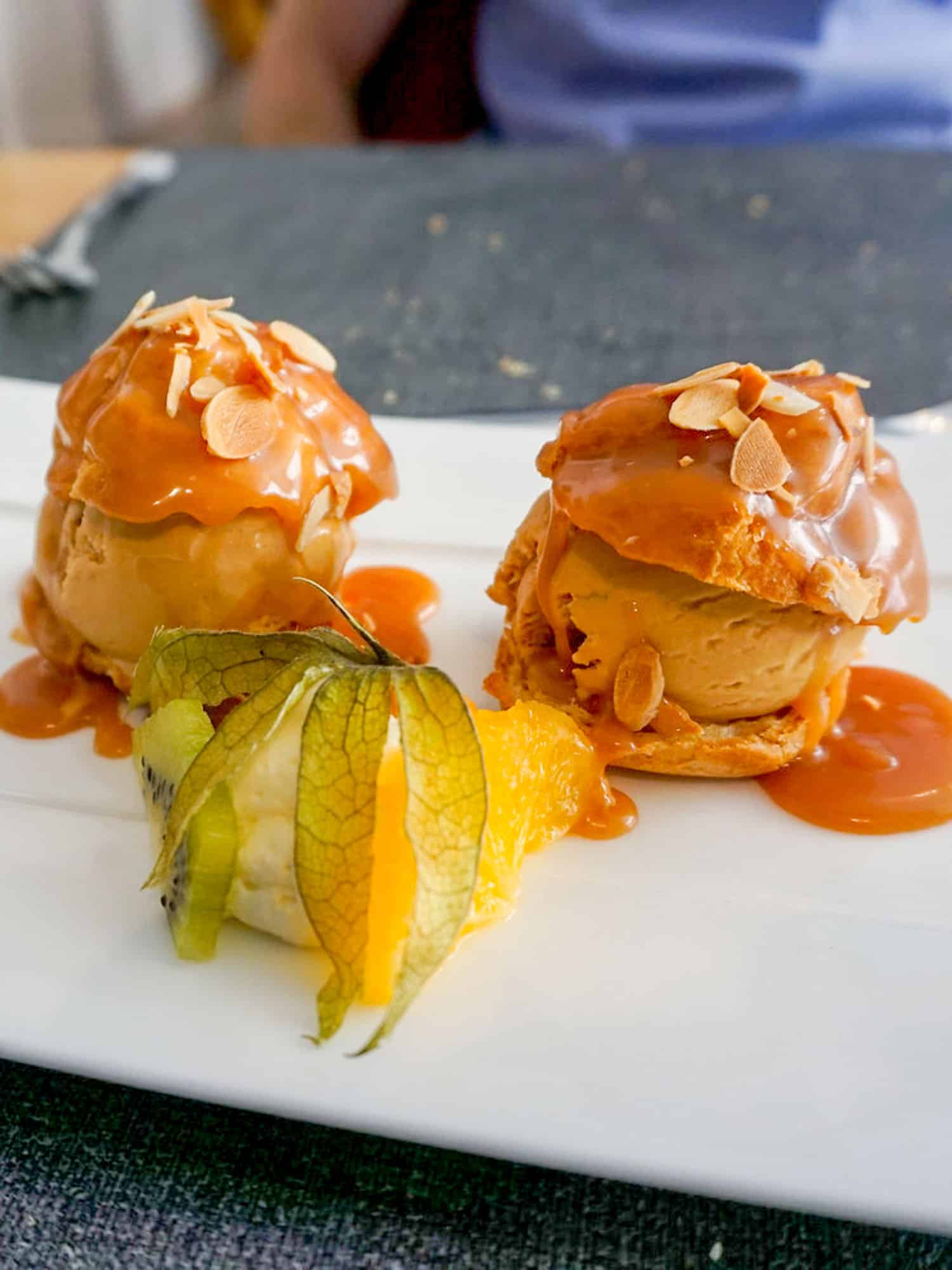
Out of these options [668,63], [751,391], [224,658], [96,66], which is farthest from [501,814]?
[96,66]

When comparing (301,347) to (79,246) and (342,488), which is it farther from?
(79,246)

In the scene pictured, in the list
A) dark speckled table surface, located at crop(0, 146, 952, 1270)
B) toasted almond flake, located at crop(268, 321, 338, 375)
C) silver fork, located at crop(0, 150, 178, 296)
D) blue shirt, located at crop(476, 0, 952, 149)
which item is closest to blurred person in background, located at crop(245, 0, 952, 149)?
blue shirt, located at crop(476, 0, 952, 149)

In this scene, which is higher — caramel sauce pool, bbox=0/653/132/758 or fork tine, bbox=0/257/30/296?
caramel sauce pool, bbox=0/653/132/758

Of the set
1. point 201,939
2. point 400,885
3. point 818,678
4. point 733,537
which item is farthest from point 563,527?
point 201,939

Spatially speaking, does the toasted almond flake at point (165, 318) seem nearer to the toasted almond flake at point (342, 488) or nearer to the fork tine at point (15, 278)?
the toasted almond flake at point (342, 488)

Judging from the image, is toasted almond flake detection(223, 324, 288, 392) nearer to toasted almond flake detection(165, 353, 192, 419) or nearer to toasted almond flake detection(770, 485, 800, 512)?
toasted almond flake detection(165, 353, 192, 419)
